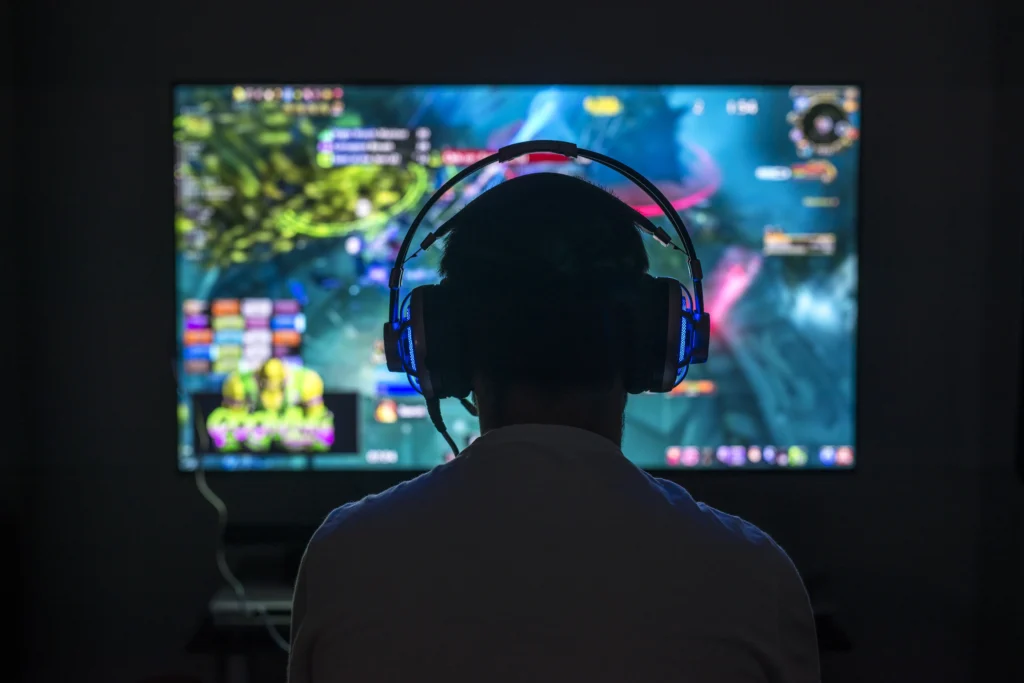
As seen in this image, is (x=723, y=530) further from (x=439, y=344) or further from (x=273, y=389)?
(x=273, y=389)

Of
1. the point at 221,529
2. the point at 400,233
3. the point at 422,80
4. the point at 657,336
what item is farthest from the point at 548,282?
the point at 221,529

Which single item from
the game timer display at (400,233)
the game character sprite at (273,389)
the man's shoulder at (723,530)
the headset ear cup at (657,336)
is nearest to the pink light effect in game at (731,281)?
the game timer display at (400,233)

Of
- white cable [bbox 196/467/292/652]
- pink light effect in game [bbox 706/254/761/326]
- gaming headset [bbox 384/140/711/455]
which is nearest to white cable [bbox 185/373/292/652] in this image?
white cable [bbox 196/467/292/652]

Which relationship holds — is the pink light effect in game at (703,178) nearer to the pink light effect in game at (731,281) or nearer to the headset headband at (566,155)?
the pink light effect in game at (731,281)

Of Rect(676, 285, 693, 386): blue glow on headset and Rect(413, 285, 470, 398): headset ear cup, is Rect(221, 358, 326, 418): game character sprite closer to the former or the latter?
Rect(413, 285, 470, 398): headset ear cup

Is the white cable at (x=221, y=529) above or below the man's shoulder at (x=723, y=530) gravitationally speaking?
below

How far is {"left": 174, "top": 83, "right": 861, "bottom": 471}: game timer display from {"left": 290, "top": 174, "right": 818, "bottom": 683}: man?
154cm

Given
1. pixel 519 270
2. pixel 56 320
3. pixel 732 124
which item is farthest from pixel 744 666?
pixel 56 320

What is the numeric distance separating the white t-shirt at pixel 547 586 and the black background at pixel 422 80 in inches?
68.2

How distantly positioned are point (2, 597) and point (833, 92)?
108 inches

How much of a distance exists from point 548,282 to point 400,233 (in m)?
1.47

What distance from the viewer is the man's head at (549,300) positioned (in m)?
0.93

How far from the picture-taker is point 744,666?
0.77m

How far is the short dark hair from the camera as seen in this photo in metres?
0.92
